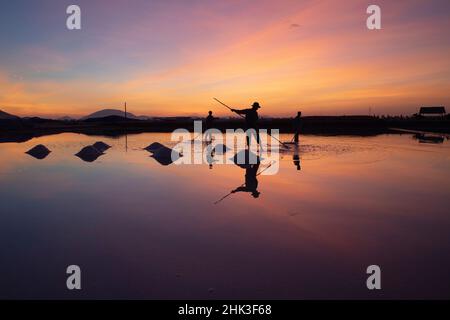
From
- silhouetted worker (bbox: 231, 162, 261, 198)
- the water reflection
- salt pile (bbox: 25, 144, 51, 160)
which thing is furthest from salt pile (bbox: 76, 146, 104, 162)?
the water reflection

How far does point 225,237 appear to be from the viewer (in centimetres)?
450

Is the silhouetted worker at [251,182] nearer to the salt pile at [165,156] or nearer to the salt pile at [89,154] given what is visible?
the salt pile at [165,156]

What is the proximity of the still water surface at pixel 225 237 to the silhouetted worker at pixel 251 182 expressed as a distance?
168 millimetres

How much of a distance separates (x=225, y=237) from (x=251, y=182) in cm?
401

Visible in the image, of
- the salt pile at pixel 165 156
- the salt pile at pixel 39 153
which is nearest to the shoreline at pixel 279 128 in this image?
the salt pile at pixel 39 153

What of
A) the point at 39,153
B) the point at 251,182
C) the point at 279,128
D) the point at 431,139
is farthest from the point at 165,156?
the point at 279,128

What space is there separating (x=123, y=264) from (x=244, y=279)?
1.41 meters

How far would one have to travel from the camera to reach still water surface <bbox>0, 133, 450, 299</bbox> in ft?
10.7

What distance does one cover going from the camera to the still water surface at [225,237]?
10.7 ft

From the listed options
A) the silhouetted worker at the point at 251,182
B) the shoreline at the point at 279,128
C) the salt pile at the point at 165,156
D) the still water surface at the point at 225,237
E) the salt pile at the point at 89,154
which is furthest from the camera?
the shoreline at the point at 279,128

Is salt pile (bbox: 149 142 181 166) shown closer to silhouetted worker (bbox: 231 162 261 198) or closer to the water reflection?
silhouetted worker (bbox: 231 162 261 198)

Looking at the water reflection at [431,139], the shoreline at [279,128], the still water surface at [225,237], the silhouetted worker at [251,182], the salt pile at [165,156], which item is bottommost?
the still water surface at [225,237]
